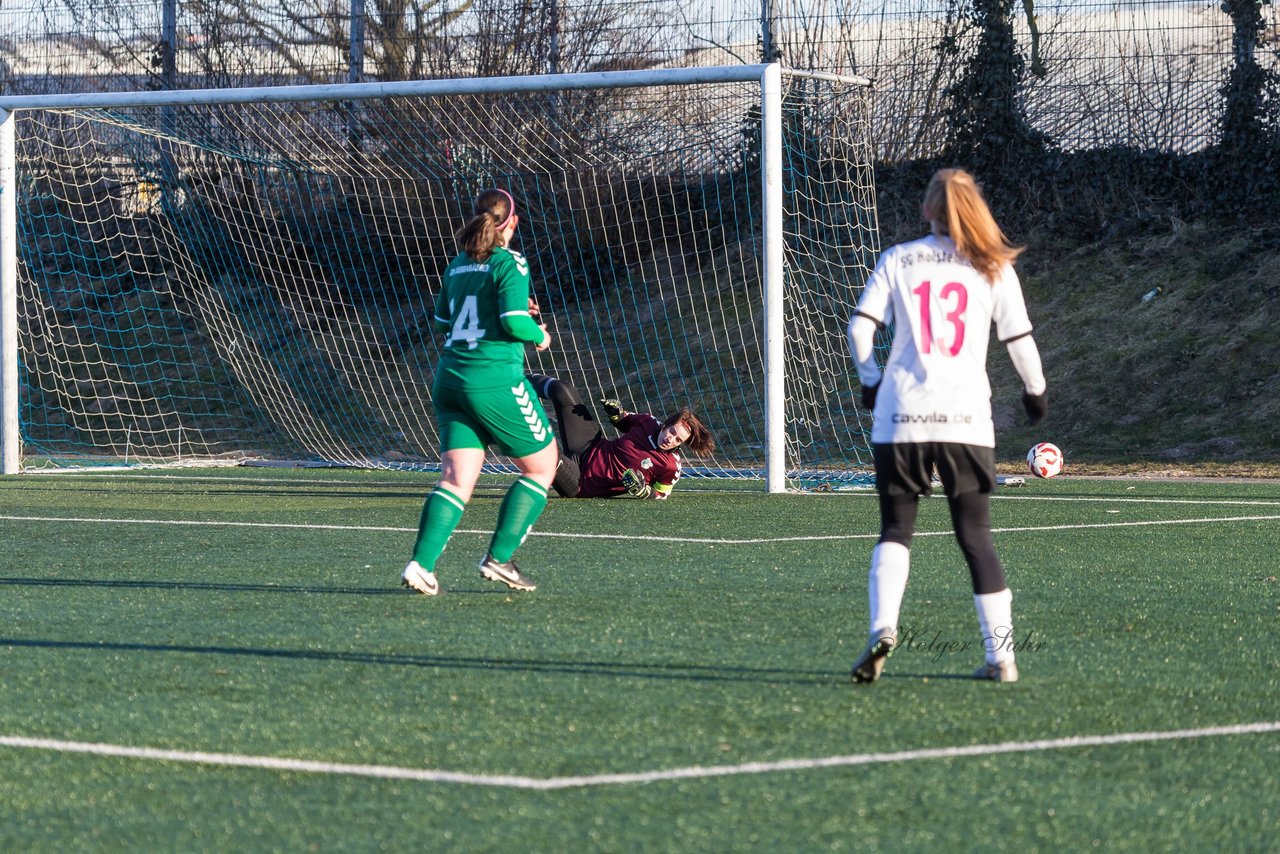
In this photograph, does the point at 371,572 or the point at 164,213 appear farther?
the point at 164,213

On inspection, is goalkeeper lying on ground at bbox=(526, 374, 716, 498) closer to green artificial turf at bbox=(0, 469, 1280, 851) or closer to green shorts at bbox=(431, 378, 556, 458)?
green artificial turf at bbox=(0, 469, 1280, 851)

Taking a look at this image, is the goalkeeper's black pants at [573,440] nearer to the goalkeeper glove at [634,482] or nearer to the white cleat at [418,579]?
the goalkeeper glove at [634,482]

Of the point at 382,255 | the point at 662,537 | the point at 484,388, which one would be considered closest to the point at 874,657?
the point at 484,388

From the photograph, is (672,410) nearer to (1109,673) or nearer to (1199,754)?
(1109,673)

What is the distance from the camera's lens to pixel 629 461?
11703 mm

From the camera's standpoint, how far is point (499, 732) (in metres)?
4.50

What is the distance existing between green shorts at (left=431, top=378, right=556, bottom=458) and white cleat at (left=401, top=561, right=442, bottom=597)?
0.53 m

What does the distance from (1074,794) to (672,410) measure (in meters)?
13.9

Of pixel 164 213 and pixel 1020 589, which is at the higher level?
pixel 164 213

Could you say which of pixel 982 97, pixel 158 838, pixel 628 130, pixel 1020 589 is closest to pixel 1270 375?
pixel 982 97

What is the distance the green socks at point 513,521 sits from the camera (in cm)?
716

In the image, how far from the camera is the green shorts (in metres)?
7.06

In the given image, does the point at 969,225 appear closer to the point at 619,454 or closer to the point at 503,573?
the point at 503,573

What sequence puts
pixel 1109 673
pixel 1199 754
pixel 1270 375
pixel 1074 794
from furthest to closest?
pixel 1270 375, pixel 1109 673, pixel 1199 754, pixel 1074 794
